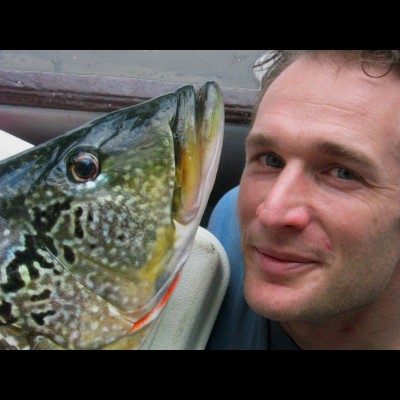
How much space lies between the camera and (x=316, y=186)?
1.38 m

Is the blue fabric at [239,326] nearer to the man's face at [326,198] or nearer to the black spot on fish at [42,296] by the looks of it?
the man's face at [326,198]

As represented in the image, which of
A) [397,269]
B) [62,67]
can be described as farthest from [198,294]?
[62,67]

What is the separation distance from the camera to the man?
1.37 metres

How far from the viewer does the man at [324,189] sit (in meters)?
1.37

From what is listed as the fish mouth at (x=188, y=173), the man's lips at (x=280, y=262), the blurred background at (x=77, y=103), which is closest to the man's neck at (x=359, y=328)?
the man's lips at (x=280, y=262)

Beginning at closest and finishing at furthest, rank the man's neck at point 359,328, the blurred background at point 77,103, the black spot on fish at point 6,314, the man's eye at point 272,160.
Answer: the black spot on fish at point 6,314 < the man's eye at point 272,160 < the man's neck at point 359,328 < the blurred background at point 77,103

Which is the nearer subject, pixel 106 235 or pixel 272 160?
pixel 106 235

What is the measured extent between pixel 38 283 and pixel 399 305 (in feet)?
3.29

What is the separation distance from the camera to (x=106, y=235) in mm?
1190

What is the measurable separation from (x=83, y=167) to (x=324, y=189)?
0.55m

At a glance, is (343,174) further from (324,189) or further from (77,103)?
(77,103)

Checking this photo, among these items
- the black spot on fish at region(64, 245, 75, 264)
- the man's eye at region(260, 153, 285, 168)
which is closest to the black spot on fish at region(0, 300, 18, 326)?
the black spot on fish at region(64, 245, 75, 264)

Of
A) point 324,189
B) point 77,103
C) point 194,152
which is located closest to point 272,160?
point 324,189

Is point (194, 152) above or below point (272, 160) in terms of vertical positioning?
above
